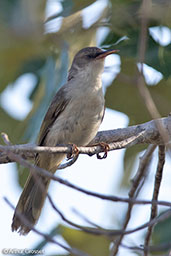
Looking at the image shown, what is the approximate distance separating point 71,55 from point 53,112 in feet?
2.46

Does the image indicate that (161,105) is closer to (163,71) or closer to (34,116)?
(163,71)

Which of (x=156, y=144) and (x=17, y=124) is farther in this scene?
(x=17, y=124)

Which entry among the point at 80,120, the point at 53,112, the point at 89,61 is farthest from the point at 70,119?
the point at 89,61

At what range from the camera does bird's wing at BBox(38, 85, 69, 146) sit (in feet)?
18.0

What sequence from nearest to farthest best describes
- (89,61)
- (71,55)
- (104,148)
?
(104,148) < (71,55) < (89,61)

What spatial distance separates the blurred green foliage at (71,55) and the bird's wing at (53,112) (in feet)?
0.62

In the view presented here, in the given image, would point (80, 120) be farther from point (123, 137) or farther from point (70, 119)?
point (123, 137)

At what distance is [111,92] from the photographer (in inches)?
223

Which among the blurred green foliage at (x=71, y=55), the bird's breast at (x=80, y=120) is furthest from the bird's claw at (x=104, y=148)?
the blurred green foliage at (x=71, y=55)

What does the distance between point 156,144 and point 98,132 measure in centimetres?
101

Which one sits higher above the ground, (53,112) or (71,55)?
(71,55)

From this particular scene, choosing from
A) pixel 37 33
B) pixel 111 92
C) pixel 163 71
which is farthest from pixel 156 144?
pixel 37 33

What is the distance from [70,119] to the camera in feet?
17.1

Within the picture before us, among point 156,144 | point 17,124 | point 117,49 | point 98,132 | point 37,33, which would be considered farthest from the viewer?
point 17,124
